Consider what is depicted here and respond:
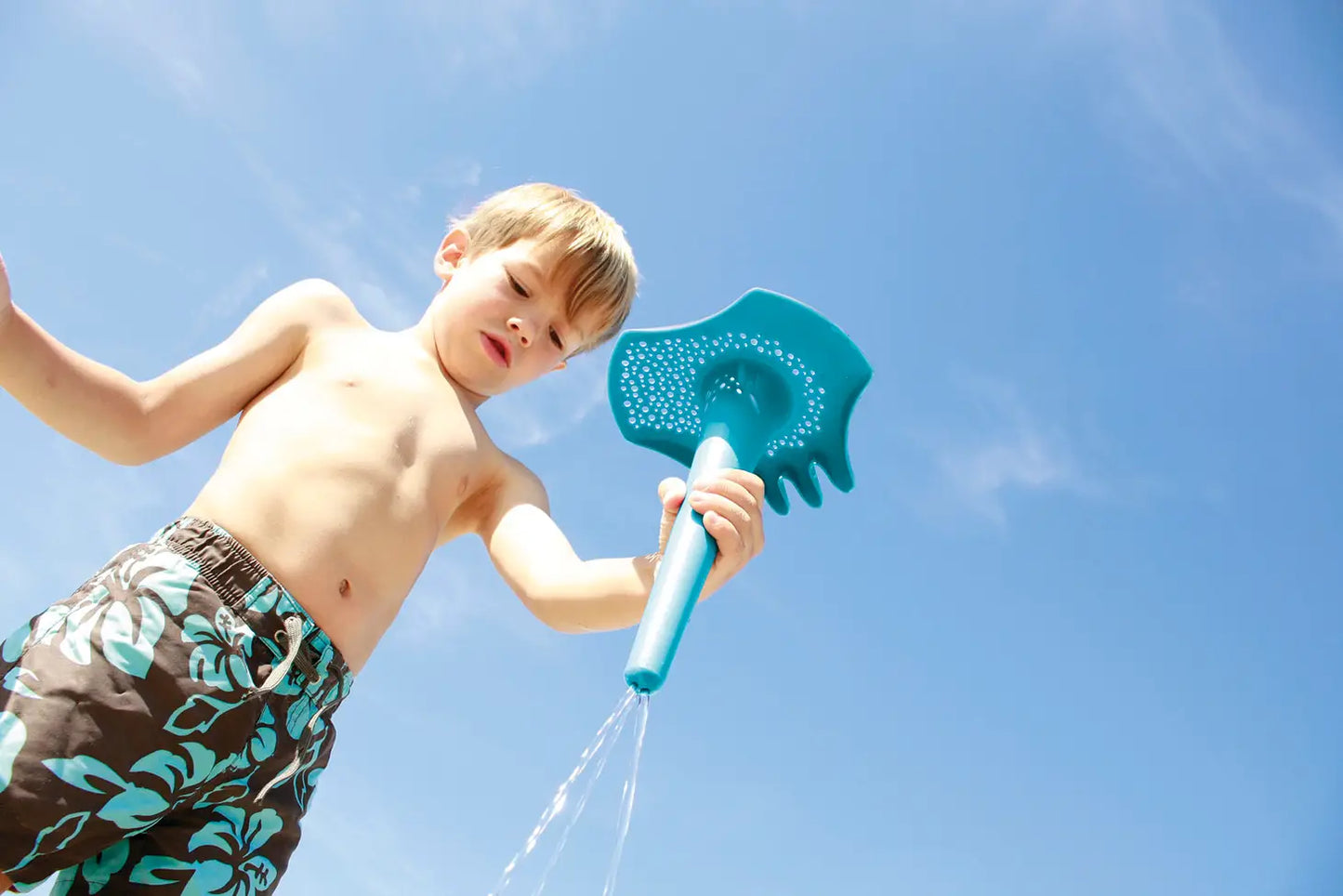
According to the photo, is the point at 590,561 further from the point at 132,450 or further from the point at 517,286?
the point at 132,450

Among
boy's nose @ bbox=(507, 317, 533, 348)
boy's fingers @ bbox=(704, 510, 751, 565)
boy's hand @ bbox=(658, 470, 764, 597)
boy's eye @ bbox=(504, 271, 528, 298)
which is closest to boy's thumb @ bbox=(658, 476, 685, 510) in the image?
boy's hand @ bbox=(658, 470, 764, 597)

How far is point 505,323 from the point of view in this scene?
2.76m

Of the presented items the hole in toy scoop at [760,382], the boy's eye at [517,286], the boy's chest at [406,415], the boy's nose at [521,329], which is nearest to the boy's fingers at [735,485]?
the hole in toy scoop at [760,382]

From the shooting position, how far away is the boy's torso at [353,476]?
2.15m

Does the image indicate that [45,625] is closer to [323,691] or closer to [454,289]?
[323,691]

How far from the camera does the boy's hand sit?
6.66 ft

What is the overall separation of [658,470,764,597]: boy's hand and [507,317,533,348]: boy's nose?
2.60 ft

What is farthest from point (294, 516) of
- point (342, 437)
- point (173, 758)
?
point (173, 758)

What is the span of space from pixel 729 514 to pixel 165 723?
1.13 metres

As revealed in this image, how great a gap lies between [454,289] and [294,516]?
0.95 metres

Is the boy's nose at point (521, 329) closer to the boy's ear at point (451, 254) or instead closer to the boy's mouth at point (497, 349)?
the boy's mouth at point (497, 349)

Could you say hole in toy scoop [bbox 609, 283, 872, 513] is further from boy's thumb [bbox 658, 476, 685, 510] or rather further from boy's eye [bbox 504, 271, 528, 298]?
boy's eye [bbox 504, 271, 528, 298]

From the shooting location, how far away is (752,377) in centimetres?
247

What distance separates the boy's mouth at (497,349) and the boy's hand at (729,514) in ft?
2.64
